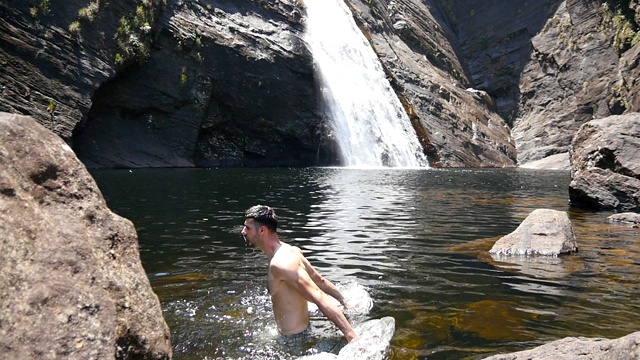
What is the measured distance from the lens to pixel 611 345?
380 centimetres

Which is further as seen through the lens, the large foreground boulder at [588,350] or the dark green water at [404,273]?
the dark green water at [404,273]

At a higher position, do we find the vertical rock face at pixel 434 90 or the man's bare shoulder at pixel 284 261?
the vertical rock face at pixel 434 90

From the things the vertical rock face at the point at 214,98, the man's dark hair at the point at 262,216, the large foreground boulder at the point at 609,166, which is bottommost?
the man's dark hair at the point at 262,216

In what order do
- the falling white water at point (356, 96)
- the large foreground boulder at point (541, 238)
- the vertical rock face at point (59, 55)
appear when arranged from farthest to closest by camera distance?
the falling white water at point (356, 96) → the vertical rock face at point (59, 55) → the large foreground boulder at point (541, 238)

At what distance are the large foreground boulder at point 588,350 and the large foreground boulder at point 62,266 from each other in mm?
2795

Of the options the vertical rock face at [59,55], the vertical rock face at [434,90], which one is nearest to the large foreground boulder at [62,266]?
the vertical rock face at [59,55]

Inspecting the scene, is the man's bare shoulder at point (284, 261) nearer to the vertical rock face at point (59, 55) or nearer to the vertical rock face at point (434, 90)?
the vertical rock face at point (59, 55)

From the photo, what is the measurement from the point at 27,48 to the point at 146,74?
8.34m

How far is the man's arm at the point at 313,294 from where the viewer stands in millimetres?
5756

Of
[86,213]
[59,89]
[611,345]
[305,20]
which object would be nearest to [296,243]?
[86,213]

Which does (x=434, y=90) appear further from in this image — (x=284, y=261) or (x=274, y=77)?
(x=284, y=261)

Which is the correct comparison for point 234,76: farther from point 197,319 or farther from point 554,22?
point 554,22

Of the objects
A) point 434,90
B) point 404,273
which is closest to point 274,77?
point 434,90

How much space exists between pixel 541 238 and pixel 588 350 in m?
7.82
